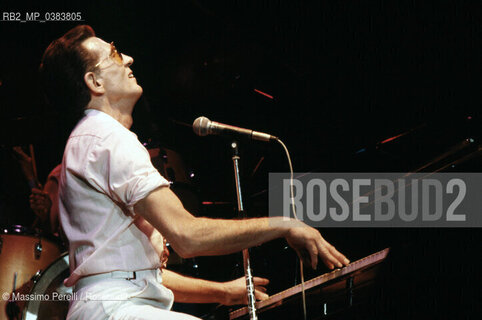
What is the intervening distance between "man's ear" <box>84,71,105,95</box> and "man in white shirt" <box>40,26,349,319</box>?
7.4 inches

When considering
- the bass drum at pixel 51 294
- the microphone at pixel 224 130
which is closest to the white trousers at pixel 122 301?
the microphone at pixel 224 130

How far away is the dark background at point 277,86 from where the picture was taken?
4.10 metres

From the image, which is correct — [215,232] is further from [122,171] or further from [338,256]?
[338,256]

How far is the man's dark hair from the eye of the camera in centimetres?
241

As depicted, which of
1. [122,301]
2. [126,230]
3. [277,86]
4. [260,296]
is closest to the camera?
[122,301]

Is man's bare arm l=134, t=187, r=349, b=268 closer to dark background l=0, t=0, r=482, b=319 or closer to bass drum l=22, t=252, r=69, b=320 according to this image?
dark background l=0, t=0, r=482, b=319

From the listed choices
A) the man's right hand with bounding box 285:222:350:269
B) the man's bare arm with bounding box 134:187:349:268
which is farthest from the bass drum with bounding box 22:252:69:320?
the man's right hand with bounding box 285:222:350:269

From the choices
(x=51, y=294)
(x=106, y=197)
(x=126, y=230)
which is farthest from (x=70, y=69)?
(x=51, y=294)

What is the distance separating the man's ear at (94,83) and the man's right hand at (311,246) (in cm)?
120

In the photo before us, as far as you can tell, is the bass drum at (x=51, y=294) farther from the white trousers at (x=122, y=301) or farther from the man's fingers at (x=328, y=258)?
the man's fingers at (x=328, y=258)

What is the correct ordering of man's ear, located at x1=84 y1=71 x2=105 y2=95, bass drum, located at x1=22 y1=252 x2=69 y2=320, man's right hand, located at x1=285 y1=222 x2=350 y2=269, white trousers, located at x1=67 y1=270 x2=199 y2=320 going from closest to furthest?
white trousers, located at x1=67 y1=270 x2=199 y2=320 → man's right hand, located at x1=285 y1=222 x2=350 y2=269 → man's ear, located at x1=84 y1=71 x2=105 y2=95 → bass drum, located at x1=22 y1=252 x2=69 y2=320

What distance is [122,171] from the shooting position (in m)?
1.89

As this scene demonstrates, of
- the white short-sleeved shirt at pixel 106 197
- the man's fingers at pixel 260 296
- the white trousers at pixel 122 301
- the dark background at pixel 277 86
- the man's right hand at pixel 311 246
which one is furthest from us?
the dark background at pixel 277 86

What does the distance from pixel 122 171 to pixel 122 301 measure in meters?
0.51
